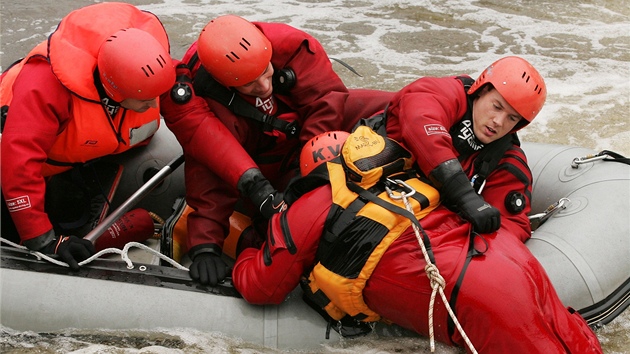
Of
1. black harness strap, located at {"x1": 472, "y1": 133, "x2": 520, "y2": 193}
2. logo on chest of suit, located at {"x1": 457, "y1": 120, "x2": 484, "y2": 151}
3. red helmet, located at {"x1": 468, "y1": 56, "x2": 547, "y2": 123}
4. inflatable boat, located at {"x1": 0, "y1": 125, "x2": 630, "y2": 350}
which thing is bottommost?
inflatable boat, located at {"x1": 0, "y1": 125, "x2": 630, "y2": 350}

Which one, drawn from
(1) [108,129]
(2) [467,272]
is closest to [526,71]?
(2) [467,272]

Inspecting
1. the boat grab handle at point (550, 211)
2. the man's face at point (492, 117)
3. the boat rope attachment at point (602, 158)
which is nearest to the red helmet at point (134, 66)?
the man's face at point (492, 117)

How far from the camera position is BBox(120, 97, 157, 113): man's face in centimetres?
285

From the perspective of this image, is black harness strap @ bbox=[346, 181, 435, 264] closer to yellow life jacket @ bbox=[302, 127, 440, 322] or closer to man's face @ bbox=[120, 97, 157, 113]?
yellow life jacket @ bbox=[302, 127, 440, 322]

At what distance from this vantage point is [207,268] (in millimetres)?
2834

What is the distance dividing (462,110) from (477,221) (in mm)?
664

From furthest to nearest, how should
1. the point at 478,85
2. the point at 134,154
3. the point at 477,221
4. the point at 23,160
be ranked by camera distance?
1. the point at 134,154
2. the point at 478,85
3. the point at 23,160
4. the point at 477,221

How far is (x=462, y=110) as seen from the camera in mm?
2924

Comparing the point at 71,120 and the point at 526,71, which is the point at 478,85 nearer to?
the point at 526,71

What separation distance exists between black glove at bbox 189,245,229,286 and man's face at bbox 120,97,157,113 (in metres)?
0.68

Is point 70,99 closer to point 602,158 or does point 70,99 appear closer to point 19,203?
point 19,203

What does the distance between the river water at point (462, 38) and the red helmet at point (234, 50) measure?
277 cm

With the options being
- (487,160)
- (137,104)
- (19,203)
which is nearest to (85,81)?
(137,104)

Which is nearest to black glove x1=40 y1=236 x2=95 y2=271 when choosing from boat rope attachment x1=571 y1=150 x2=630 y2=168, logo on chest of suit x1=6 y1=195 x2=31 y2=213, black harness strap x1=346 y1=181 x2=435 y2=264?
logo on chest of suit x1=6 y1=195 x2=31 y2=213
